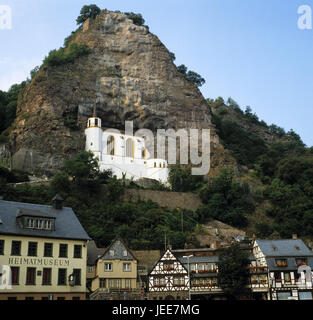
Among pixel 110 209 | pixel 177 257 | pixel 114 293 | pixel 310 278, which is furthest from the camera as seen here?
pixel 110 209

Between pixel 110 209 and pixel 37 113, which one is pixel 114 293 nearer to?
pixel 110 209

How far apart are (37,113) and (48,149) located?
25.4ft

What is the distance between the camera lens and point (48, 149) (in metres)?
76.9

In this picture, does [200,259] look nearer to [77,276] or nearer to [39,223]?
[77,276]

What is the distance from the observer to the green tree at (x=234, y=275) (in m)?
43.8

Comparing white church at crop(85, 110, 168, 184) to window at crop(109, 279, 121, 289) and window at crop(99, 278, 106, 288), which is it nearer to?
window at crop(109, 279, 121, 289)

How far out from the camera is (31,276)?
36375mm

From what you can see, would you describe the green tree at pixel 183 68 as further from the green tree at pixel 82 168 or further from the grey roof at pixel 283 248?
the grey roof at pixel 283 248

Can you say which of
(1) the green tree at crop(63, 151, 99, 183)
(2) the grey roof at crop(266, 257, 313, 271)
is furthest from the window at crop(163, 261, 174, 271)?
(1) the green tree at crop(63, 151, 99, 183)

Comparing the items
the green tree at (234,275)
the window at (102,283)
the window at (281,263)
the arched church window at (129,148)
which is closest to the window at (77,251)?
the window at (102,283)

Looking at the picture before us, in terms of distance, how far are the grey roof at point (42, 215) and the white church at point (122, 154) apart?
122ft

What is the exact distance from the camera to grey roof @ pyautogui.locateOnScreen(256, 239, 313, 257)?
46.6 m
